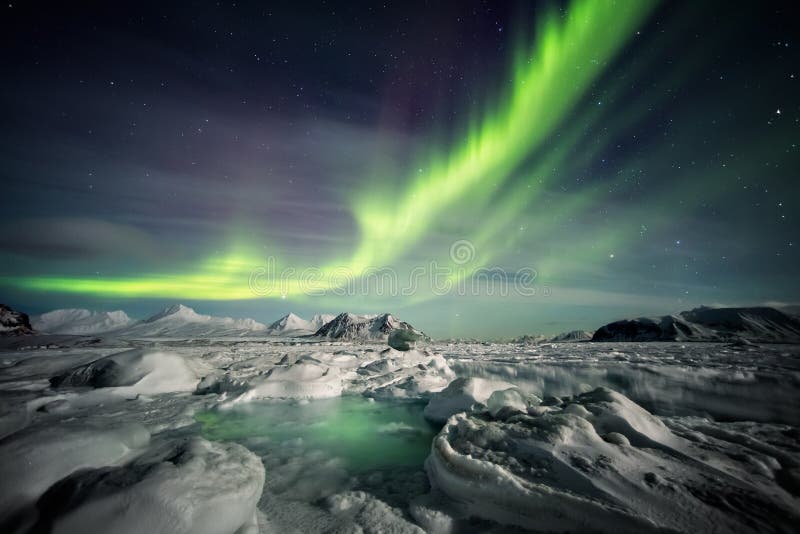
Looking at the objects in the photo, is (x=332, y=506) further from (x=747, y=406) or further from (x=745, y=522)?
(x=747, y=406)

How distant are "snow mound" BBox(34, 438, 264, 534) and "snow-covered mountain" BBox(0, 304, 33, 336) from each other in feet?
204

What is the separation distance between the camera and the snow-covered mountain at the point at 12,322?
42616 mm

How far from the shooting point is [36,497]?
109 inches

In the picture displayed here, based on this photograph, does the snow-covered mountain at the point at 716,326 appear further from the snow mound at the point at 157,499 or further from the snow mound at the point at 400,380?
Result: the snow mound at the point at 157,499

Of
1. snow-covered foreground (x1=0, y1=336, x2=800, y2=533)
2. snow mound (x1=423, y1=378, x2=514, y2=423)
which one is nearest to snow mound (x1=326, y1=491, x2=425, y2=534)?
snow-covered foreground (x1=0, y1=336, x2=800, y2=533)

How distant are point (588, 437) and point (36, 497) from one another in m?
5.57

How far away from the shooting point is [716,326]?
69812mm

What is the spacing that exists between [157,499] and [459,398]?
5.93 metres

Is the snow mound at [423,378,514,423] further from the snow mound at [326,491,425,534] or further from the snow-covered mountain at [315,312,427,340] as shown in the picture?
the snow-covered mountain at [315,312,427,340]

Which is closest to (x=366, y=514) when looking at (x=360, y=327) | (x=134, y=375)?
(x=134, y=375)

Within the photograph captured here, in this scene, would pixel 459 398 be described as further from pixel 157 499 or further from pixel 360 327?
pixel 360 327

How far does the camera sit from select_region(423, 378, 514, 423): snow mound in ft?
23.5

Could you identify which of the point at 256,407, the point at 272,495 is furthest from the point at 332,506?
the point at 256,407

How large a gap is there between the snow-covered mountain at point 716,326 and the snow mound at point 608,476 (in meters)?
73.4
